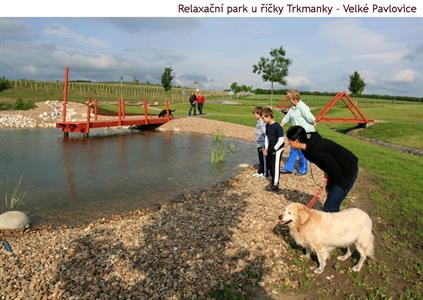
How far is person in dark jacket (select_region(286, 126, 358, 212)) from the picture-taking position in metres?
6.85

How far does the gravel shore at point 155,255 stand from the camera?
19.1 ft

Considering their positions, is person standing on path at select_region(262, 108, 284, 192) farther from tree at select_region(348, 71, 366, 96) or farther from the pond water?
tree at select_region(348, 71, 366, 96)

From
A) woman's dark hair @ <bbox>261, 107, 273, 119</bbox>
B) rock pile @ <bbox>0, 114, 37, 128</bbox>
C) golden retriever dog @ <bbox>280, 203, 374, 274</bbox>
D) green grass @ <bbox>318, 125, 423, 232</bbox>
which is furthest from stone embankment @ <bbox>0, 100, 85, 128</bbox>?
golden retriever dog @ <bbox>280, 203, 374, 274</bbox>

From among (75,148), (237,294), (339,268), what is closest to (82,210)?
(237,294)

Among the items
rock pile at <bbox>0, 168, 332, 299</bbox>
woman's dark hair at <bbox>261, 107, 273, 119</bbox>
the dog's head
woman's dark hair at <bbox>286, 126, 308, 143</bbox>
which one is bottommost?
rock pile at <bbox>0, 168, 332, 299</bbox>

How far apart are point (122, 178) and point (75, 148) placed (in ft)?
27.3

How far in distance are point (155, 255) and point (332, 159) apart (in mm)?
4222

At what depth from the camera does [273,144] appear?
1094 cm

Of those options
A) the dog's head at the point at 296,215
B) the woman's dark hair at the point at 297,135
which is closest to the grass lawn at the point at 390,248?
the dog's head at the point at 296,215

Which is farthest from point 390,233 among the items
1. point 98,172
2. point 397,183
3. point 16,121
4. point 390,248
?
point 16,121

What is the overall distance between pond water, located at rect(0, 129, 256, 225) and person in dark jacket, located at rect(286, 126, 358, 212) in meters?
5.81

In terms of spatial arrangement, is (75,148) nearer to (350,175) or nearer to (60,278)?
(60,278)

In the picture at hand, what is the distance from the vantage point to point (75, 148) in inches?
811

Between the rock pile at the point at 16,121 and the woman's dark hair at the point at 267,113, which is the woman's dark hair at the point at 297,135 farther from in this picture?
the rock pile at the point at 16,121
